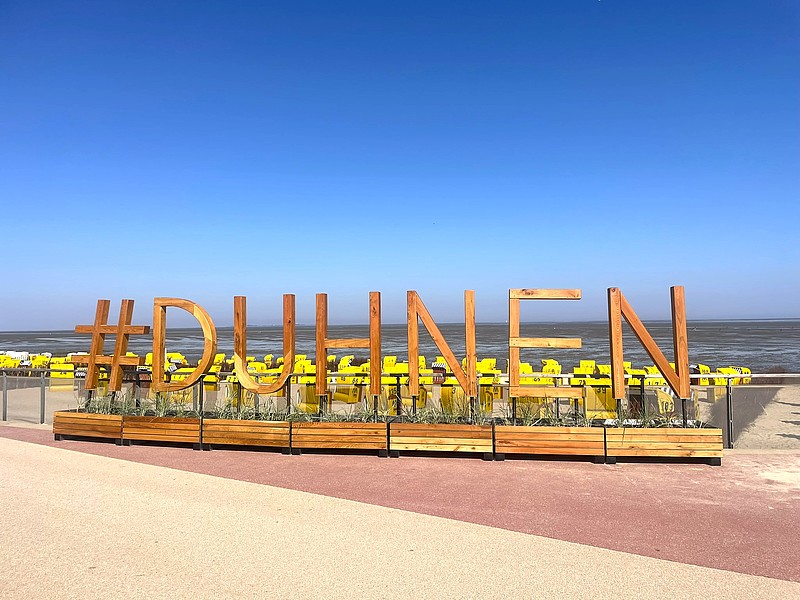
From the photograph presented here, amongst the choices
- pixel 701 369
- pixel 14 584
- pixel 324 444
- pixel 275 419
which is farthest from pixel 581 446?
pixel 701 369

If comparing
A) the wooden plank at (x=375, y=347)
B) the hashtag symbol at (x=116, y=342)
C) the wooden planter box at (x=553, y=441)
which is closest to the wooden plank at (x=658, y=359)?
the wooden planter box at (x=553, y=441)

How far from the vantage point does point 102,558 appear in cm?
468

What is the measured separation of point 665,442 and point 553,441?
1.42 meters

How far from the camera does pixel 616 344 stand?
345 inches

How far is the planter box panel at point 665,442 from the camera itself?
7883 millimetres

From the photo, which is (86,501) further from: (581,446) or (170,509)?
(581,446)

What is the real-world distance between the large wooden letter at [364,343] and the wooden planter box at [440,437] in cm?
94

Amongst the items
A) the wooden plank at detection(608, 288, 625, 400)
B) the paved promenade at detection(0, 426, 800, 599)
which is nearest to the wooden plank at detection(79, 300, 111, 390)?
the paved promenade at detection(0, 426, 800, 599)

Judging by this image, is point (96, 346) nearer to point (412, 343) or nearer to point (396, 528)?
point (412, 343)

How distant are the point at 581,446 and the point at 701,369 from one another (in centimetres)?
840

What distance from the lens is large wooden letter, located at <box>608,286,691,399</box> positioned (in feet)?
28.1

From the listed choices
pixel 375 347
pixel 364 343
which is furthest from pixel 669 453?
pixel 364 343

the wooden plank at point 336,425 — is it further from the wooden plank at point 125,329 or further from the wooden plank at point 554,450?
the wooden plank at point 125,329

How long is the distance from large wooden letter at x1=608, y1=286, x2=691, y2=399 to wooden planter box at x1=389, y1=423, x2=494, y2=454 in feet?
6.72
